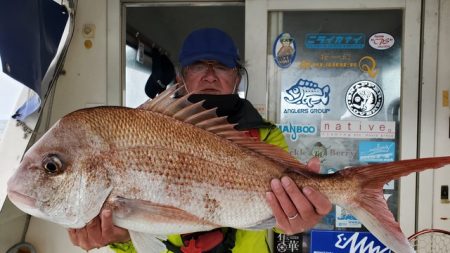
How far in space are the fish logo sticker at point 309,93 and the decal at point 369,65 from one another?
0.31m

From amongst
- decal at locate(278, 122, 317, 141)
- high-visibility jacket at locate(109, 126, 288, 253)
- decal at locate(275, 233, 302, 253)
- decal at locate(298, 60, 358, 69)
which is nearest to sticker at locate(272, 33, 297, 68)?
decal at locate(298, 60, 358, 69)

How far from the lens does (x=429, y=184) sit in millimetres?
2734

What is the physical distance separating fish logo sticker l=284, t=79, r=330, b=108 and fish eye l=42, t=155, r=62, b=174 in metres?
1.97

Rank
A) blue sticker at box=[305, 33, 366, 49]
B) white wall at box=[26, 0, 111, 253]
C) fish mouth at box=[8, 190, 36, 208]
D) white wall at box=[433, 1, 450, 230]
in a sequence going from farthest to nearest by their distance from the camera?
white wall at box=[26, 0, 111, 253], blue sticker at box=[305, 33, 366, 49], white wall at box=[433, 1, 450, 230], fish mouth at box=[8, 190, 36, 208]

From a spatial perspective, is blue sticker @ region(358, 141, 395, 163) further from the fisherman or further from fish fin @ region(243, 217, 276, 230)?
fish fin @ region(243, 217, 276, 230)

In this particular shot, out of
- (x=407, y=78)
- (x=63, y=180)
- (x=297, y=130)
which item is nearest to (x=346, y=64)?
(x=407, y=78)

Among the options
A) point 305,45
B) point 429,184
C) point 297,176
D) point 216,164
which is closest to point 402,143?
point 429,184

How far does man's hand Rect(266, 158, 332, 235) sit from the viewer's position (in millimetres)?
1414

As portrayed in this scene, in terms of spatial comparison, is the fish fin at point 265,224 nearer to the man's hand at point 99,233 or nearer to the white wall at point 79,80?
the man's hand at point 99,233

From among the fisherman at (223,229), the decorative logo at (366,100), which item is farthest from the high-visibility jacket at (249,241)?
the decorative logo at (366,100)

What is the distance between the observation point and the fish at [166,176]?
1.26 m

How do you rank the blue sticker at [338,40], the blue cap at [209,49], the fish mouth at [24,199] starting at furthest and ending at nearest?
the blue sticker at [338,40], the blue cap at [209,49], the fish mouth at [24,199]

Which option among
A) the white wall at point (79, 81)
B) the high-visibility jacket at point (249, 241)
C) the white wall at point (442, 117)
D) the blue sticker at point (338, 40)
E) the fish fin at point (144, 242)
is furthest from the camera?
the white wall at point (79, 81)

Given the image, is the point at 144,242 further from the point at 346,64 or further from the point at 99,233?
the point at 346,64
